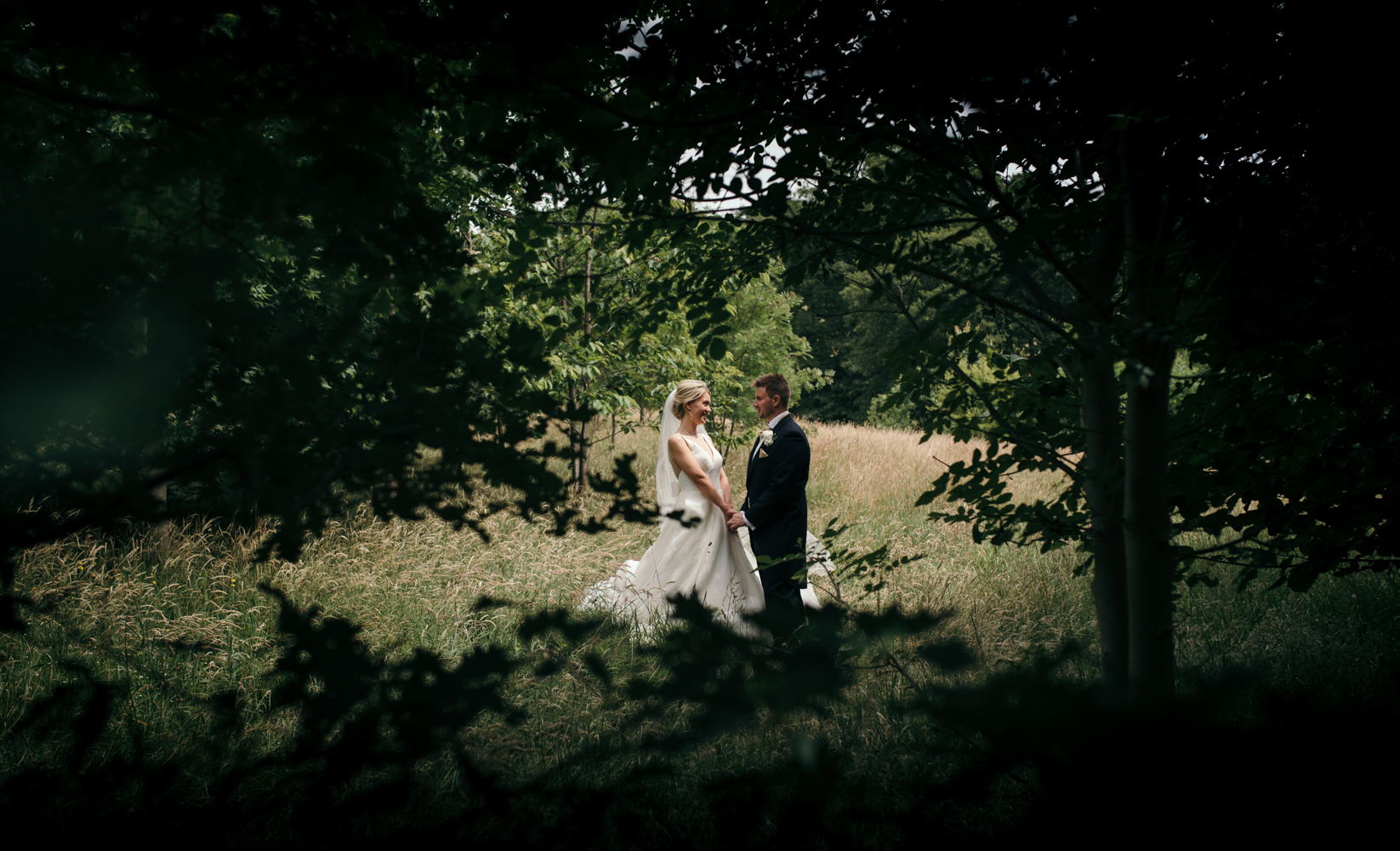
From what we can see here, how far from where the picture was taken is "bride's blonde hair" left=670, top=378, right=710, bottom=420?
4.93 meters

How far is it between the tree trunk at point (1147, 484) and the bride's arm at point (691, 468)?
3065mm

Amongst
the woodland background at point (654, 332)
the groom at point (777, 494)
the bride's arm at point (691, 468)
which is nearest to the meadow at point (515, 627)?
the woodland background at point (654, 332)

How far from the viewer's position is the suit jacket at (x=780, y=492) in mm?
4441

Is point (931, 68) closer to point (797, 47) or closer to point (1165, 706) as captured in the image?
point (797, 47)

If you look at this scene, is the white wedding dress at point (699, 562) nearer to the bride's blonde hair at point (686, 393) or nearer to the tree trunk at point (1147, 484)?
the bride's blonde hair at point (686, 393)

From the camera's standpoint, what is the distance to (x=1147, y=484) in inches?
76.6

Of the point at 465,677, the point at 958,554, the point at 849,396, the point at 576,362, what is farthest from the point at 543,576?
the point at 849,396

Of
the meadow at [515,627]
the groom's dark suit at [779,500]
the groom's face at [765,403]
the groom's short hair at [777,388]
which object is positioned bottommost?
the meadow at [515,627]

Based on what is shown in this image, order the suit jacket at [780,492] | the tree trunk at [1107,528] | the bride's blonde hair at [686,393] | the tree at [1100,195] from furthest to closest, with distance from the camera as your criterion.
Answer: the bride's blonde hair at [686,393], the suit jacket at [780,492], the tree trunk at [1107,528], the tree at [1100,195]

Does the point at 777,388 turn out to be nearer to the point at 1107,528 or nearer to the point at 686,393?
the point at 686,393

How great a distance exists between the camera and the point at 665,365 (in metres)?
8.30

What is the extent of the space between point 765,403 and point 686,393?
589 mm

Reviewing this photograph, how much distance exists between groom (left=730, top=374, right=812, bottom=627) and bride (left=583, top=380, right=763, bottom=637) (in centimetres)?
37

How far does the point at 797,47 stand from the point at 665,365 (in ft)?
21.3
